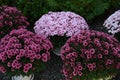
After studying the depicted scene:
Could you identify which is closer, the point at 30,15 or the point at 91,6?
the point at 91,6

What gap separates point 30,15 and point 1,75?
1.68 metres

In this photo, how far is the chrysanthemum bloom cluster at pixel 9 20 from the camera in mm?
5096

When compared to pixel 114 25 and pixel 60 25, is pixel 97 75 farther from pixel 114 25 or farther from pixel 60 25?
pixel 60 25

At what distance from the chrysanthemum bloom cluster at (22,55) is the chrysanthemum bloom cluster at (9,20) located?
639 mm

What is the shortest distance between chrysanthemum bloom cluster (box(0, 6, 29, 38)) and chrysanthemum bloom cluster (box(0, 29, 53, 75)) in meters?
0.64

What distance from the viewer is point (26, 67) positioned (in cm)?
421

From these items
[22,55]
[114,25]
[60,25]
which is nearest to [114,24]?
[114,25]

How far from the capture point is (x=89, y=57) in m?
4.11

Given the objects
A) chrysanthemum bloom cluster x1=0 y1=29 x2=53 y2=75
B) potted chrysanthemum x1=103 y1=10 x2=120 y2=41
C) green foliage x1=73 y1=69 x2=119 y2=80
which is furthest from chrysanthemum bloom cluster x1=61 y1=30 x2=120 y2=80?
potted chrysanthemum x1=103 y1=10 x2=120 y2=41

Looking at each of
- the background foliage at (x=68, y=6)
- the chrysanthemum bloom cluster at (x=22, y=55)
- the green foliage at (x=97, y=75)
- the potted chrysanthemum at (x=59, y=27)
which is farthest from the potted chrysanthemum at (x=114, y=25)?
the chrysanthemum bloom cluster at (x=22, y=55)

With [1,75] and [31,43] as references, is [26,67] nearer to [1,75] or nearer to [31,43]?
[31,43]

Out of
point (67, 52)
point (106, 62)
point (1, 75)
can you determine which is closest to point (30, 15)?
point (1, 75)

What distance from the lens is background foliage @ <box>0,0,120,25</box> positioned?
5.76 meters

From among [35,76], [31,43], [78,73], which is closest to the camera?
[78,73]
